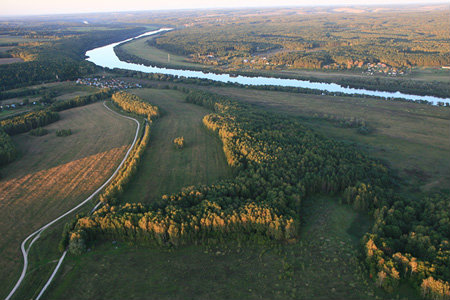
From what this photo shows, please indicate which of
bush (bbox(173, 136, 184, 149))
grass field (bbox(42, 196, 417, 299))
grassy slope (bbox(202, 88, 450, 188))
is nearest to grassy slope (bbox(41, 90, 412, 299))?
grass field (bbox(42, 196, 417, 299))

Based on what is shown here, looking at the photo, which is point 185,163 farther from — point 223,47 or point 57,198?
point 223,47

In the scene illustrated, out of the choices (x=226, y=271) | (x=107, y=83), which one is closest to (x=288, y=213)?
(x=226, y=271)

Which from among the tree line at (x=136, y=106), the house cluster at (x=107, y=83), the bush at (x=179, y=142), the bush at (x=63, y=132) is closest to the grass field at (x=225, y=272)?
Answer: the bush at (x=179, y=142)

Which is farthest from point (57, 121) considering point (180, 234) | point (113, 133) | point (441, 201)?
point (441, 201)

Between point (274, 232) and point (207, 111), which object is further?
point (207, 111)

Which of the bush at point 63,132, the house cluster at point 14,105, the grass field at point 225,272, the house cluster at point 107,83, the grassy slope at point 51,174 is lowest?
the grass field at point 225,272

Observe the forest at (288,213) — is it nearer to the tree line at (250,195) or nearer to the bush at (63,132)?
the tree line at (250,195)

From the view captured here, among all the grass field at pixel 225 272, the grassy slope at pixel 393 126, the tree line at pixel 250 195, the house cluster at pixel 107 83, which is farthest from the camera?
the house cluster at pixel 107 83
